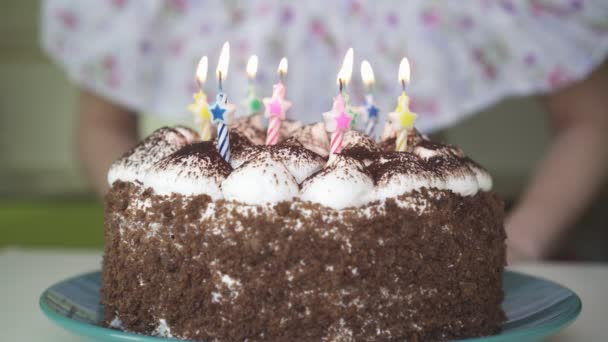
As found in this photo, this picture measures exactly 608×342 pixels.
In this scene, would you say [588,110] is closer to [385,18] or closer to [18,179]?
[385,18]

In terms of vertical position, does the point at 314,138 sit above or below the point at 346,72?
below

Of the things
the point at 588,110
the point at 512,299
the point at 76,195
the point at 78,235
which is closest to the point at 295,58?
the point at 588,110

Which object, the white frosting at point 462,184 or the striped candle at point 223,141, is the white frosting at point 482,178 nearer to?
the white frosting at point 462,184

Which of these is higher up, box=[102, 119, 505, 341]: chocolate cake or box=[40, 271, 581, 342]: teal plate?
box=[102, 119, 505, 341]: chocolate cake

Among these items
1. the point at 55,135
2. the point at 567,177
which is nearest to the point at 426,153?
the point at 567,177

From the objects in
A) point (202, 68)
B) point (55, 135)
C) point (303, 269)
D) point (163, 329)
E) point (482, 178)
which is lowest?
point (55, 135)

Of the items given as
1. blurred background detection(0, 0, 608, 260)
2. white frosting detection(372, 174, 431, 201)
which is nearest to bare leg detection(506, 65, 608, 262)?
white frosting detection(372, 174, 431, 201)

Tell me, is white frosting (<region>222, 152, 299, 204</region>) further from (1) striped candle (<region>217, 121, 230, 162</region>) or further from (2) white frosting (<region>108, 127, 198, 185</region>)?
(2) white frosting (<region>108, 127, 198, 185</region>)

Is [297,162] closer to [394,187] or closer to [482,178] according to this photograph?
[394,187]
